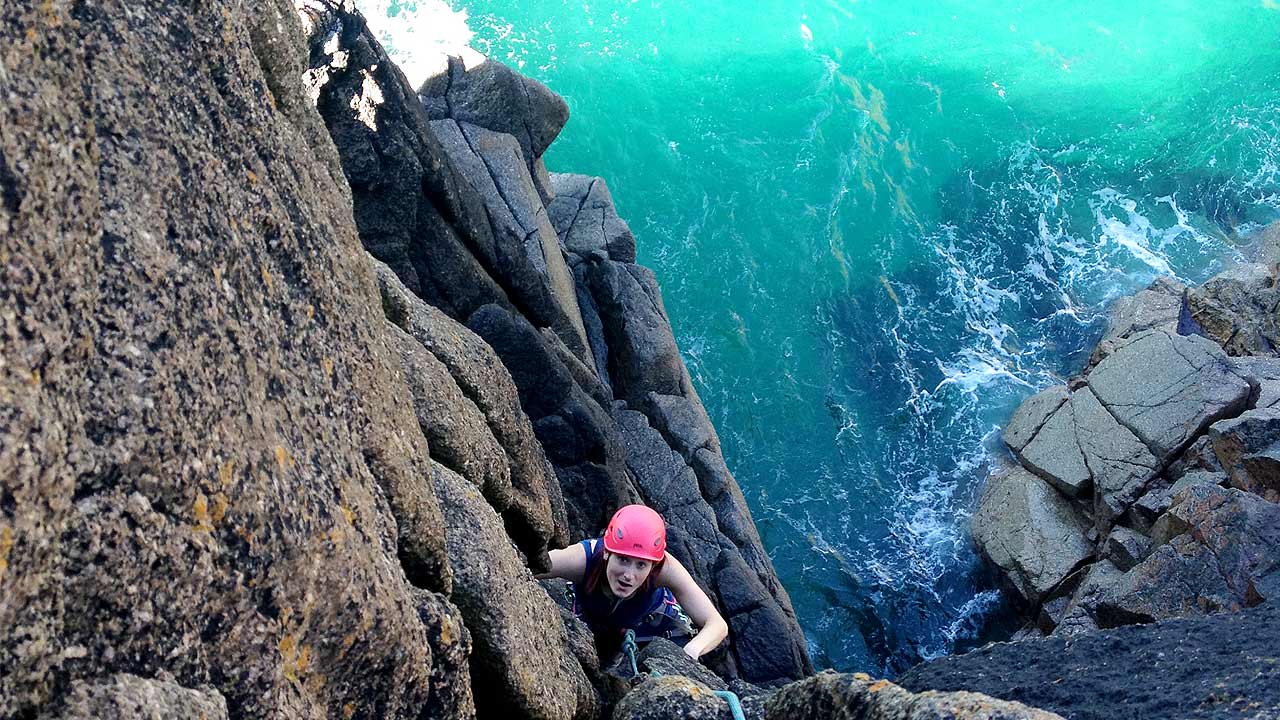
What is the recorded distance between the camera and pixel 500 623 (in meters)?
5.72

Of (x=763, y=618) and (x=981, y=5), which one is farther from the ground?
(x=981, y=5)

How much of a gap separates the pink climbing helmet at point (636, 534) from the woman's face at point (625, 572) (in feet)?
0.25

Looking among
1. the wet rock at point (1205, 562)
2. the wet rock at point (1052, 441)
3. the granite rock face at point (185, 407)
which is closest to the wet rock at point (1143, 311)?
the wet rock at point (1052, 441)

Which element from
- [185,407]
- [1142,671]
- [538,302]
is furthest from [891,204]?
[185,407]

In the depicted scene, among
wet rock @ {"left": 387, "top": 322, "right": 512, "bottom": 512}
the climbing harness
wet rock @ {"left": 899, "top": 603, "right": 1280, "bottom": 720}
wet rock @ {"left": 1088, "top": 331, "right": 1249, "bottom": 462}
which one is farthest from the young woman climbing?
wet rock @ {"left": 1088, "top": 331, "right": 1249, "bottom": 462}

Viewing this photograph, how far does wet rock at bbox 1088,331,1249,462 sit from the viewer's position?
20.5m

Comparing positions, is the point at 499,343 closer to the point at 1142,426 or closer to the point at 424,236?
the point at 424,236

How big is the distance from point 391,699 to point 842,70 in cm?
3897

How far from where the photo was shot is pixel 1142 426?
832 inches

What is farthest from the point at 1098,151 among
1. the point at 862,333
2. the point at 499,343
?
the point at 499,343

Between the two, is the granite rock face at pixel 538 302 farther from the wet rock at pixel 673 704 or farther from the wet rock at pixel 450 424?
the wet rock at pixel 673 704

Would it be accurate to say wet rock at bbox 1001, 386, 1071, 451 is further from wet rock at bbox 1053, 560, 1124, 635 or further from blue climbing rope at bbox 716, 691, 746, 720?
blue climbing rope at bbox 716, 691, 746, 720

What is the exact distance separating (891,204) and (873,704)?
3110cm

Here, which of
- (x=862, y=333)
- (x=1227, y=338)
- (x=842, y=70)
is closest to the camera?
(x=1227, y=338)
